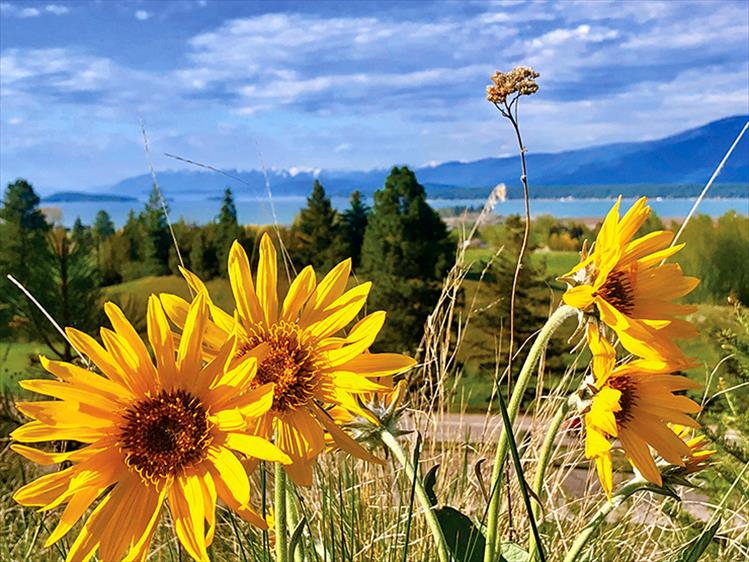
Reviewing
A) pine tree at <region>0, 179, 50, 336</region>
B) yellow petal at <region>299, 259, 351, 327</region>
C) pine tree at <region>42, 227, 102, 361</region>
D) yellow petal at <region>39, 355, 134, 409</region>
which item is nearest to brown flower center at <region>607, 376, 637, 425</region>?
yellow petal at <region>299, 259, 351, 327</region>

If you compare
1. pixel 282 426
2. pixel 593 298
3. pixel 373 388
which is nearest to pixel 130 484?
pixel 282 426

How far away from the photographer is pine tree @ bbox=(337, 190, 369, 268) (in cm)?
2016

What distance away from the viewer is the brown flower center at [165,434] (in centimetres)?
Answer: 76

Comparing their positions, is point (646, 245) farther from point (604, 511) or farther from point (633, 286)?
point (604, 511)

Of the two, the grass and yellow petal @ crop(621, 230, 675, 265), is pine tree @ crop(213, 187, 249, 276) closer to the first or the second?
the grass

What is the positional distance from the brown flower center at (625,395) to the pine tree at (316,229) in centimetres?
1587

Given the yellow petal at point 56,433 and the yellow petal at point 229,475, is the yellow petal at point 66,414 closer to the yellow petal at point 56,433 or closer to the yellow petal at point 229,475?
the yellow petal at point 56,433

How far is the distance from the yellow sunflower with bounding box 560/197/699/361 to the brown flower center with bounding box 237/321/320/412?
0.99 feet

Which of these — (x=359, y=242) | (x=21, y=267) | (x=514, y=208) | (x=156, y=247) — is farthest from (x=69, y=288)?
(x=514, y=208)

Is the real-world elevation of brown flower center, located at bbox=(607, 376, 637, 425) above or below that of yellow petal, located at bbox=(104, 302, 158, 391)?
below

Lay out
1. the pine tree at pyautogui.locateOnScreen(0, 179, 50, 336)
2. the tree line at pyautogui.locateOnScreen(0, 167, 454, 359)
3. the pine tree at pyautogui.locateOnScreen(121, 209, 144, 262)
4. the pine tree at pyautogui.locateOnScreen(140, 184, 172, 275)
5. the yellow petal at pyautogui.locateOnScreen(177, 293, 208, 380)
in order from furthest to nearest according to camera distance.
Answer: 1. the pine tree at pyautogui.locateOnScreen(121, 209, 144, 262)
2. the pine tree at pyautogui.locateOnScreen(140, 184, 172, 275)
3. the tree line at pyautogui.locateOnScreen(0, 167, 454, 359)
4. the pine tree at pyautogui.locateOnScreen(0, 179, 50, 336)
5. the yellow petal at pyautogui.locateOnScreen(177, 293, 208, 380)

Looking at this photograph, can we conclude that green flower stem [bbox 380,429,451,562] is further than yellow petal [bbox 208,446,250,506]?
Yes

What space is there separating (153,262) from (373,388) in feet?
72.6

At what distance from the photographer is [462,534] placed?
1115 mm
